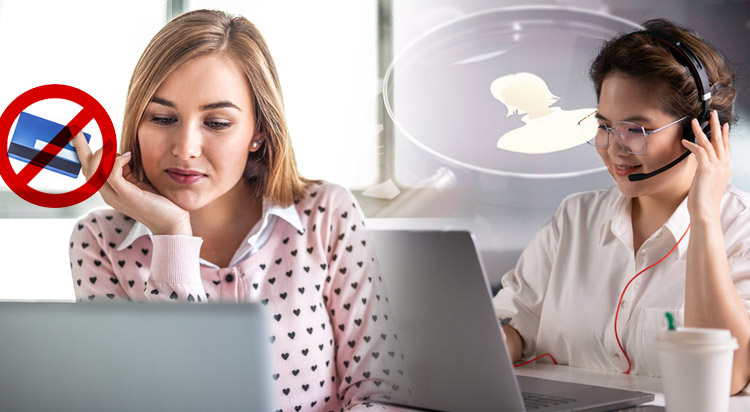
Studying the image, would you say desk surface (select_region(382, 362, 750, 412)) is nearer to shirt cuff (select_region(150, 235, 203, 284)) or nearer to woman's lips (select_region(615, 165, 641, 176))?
woman's lips (select_region(615, 165, 641, 176))

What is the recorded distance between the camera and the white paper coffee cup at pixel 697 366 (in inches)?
30.6

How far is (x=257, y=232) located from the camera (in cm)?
175

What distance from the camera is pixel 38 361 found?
689 mm

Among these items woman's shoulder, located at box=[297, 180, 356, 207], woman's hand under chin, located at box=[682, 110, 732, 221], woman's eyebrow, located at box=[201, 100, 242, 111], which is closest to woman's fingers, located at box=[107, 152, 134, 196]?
woman's eyebrow, located at box=[201, 100, 242, 111]

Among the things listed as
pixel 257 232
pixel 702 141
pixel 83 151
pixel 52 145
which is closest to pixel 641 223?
pixel 702 141

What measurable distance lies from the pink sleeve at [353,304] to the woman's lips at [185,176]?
413mm

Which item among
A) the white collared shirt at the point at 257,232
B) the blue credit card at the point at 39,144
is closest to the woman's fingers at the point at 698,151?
the white collared shirt at the point at 257,232

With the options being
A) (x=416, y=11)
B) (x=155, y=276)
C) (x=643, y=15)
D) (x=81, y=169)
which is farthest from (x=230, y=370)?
(x=643, y=15)

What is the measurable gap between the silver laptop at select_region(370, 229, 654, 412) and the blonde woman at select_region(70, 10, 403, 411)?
1.70 ft

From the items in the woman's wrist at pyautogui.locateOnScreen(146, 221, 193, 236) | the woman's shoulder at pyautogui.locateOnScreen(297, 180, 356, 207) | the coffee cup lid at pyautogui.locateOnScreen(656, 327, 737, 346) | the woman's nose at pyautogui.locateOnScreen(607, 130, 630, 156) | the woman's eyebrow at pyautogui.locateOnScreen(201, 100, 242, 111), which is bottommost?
the woman's wrist at pyautogui.locateOnScreen(146, 221, 193, 236)

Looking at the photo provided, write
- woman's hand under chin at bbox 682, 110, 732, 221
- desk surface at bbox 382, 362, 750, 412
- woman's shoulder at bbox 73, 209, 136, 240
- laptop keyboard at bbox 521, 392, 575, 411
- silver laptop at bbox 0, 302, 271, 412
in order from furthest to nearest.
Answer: woman's shoulder at bbox 73, 209, 136, 240 → woman's hand under chin at bbox 682, 110, 732, 221 → desk surface at bbox 382, 362, 750, 412 → laptop keyboard at bbox 521, 392, 575, 411 → silver laptop at bbox 0, 302, 271, 412

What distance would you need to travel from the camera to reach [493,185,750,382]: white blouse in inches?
61.7

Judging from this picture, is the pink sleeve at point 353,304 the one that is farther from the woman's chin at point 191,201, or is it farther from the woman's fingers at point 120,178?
the woman's fingers at point 120,178

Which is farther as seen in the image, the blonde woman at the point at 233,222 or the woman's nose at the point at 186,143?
the woman's nose at the point at 186,143
